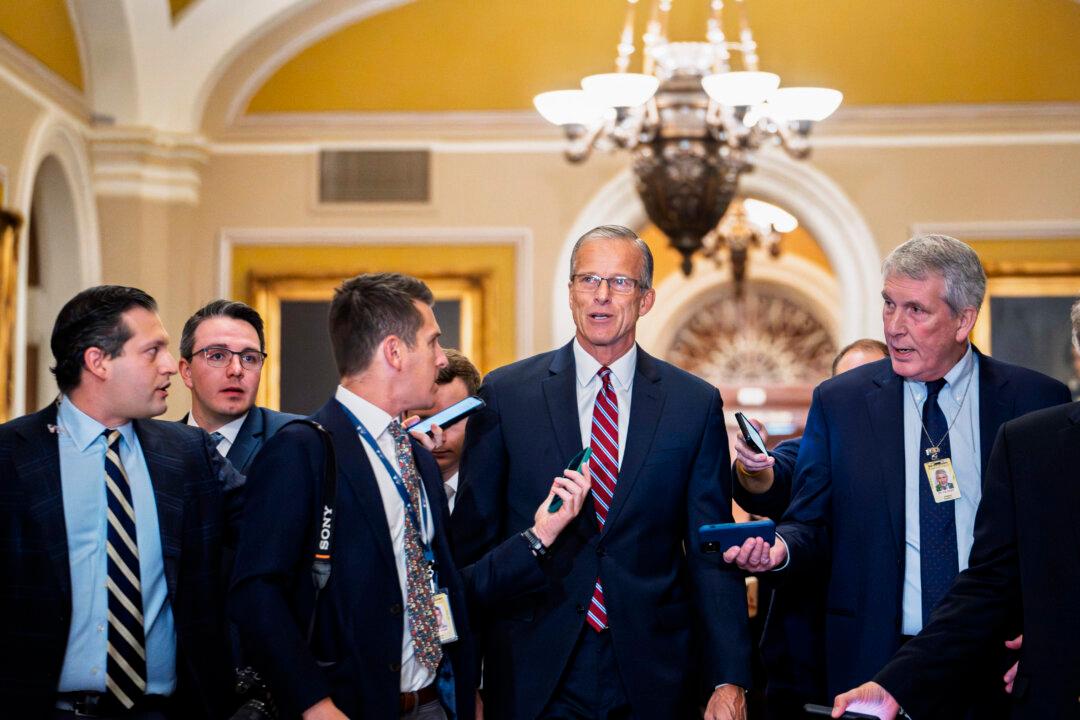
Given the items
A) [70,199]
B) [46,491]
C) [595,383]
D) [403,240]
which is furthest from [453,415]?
[403,240]

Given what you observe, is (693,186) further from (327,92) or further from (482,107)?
(327,92)

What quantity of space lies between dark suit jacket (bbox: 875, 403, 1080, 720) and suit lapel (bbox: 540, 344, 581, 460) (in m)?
0.89

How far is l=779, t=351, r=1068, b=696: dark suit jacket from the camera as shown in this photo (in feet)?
10.7

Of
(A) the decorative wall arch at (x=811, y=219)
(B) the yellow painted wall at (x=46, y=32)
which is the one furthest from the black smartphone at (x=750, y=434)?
(A) the decorative wall arch at (x=811, y=219)

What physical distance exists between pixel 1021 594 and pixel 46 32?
7.04m

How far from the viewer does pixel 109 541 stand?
2.84 m

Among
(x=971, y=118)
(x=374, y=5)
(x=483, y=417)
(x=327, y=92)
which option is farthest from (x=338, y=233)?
(x=483, y=417)

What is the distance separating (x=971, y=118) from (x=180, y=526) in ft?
25.1

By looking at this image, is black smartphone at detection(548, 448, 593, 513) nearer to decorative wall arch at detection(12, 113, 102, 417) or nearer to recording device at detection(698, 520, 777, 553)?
recording device at detection(698, 520, 777, 553)

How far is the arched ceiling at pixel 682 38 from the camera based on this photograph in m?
9.28

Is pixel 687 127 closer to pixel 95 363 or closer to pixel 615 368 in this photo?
pixel 615 368

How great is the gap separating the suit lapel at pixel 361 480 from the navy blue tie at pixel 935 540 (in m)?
1.32

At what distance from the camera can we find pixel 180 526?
2.95m

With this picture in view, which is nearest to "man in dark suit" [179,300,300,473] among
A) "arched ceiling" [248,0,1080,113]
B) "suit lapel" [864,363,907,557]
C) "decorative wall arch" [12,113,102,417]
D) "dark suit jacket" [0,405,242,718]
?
"dark suit jacket" [0,405,242,718]
